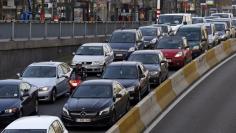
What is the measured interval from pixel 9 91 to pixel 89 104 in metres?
3.01

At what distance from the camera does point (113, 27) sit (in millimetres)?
57750

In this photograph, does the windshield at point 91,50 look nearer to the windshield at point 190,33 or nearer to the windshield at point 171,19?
the windshield at point 190,33

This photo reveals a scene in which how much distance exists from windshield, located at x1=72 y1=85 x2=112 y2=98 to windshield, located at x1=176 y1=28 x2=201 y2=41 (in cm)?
2124

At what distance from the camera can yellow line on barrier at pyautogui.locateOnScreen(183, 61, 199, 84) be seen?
2865 centimetres

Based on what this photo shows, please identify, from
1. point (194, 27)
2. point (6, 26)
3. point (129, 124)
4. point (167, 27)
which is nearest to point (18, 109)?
point (129, 124)

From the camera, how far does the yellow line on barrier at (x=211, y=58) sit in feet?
116

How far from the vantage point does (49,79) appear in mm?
26078

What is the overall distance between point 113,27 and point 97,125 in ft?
126

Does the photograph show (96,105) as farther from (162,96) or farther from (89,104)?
(162,96)

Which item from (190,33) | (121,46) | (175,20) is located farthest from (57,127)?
(175,20)

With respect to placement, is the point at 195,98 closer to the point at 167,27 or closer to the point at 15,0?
the point at 167,27

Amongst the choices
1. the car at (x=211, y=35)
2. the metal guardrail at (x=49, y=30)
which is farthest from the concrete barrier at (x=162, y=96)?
the metal guardrail at (x=49, y=30)

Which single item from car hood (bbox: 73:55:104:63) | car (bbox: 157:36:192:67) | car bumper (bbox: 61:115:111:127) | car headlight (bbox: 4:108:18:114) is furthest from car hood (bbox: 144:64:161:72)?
car headlight (bbox: 4:108:18:114)

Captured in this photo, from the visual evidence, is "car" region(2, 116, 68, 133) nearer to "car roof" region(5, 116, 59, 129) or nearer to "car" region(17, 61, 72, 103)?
"car roof" region(5, 116, 59, 129)
